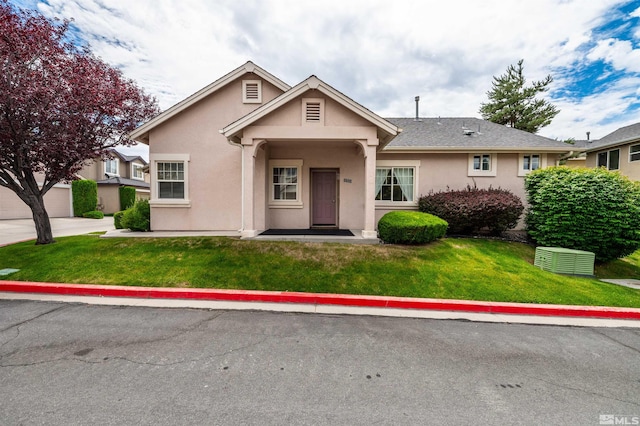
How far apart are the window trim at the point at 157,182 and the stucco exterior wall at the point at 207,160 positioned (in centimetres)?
9

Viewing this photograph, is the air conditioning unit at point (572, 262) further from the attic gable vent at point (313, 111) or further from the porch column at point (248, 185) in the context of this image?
the porch column at point (248, 185)

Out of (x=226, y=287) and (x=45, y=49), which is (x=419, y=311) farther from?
(x=45, y=49)

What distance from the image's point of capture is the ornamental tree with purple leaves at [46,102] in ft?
22.2

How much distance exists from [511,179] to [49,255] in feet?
52.4

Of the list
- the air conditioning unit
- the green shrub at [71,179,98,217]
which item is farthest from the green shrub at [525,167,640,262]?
the green shrub at [71,179,98,217]

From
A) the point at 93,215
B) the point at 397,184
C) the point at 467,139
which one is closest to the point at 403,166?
the point at 397,184

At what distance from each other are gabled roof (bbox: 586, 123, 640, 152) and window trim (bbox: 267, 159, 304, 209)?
672 inches

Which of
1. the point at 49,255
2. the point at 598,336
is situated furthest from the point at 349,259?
the point at 49,255

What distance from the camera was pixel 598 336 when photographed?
4160 millimetres

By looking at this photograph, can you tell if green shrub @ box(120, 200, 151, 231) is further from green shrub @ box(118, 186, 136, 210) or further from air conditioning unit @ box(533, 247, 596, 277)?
green shrub @ box(118, 186, 136, 210)

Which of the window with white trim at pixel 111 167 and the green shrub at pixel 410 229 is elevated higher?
the window with white trim at pixel 111 167

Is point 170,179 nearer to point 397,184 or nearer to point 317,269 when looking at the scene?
point 317,269

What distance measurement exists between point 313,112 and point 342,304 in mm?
5725

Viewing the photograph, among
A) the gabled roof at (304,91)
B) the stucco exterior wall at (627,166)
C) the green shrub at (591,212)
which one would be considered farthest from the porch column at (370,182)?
the stucco exterior wall at (627,166)
